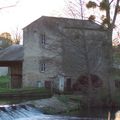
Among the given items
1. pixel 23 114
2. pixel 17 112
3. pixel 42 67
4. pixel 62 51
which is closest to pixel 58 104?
pixel 23 114

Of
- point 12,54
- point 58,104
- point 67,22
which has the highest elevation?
point 67,22

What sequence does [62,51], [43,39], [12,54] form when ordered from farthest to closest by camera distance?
[12,54] → [43,39] → [62,51]

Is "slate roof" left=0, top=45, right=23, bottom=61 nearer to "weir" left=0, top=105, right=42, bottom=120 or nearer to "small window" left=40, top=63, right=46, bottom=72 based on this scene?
"small window" left=40, top=63, right=46, bottom=72

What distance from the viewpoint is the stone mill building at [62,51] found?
42.5 metres

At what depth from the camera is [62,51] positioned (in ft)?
154

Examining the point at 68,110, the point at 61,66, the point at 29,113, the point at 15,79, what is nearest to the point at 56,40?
the point at 61,66

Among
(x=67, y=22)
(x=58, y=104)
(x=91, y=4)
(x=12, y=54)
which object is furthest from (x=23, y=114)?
(x=12, y=54)

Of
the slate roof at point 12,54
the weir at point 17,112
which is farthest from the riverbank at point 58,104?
the slate roof at point 12,54

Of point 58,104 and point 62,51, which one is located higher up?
point 62,51

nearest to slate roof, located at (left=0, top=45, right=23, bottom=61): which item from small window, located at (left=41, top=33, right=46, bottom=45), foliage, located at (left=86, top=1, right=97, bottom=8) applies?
small window, located at (left=41, top=33, right=46, bottom=45)

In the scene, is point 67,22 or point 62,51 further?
point 62,51

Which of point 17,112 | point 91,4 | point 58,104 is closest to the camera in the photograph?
point 17,112

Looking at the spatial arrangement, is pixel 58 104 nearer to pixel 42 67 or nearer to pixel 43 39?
pixel 42 67

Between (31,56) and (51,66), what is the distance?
9.90ft
